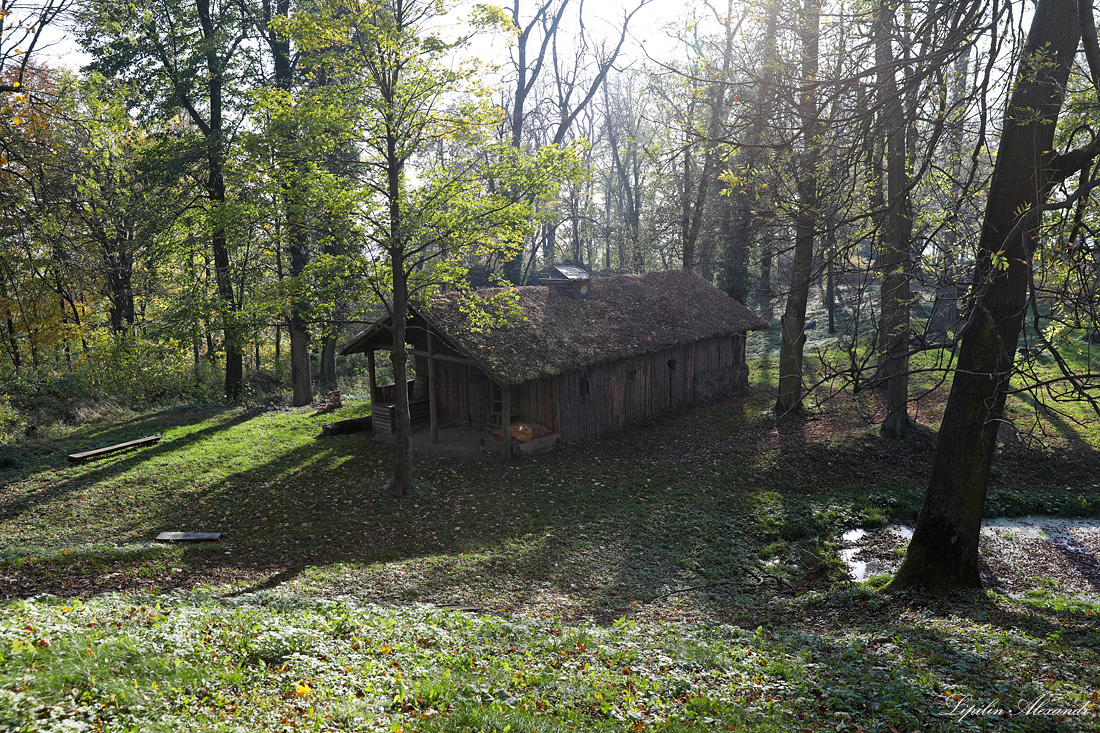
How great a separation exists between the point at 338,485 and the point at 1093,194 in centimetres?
1467

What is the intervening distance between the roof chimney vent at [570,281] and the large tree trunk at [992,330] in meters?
13.1

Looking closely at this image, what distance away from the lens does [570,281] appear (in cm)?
1978

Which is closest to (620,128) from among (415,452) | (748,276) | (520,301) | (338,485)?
(748,276)

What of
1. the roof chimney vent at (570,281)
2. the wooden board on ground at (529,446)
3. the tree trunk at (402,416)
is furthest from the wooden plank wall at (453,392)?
the tree trunk at (402,416)

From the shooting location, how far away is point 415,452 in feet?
54.7

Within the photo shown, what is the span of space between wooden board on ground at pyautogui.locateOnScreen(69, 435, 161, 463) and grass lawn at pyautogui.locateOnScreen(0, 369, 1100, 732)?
412mm

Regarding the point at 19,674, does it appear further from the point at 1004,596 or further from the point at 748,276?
the point at 748,276

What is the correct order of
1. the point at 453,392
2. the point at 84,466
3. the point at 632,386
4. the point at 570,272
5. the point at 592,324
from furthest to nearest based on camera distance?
the point at 570,272 → the point at 453,392 → the point at 632,386 → the point at 592,324 → the point at 84,466

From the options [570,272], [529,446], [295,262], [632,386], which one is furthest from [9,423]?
[632,386]

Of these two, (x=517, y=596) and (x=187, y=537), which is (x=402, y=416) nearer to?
(x=187, y=537)

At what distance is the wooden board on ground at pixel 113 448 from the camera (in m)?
14.6

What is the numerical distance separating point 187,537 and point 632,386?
12.3m

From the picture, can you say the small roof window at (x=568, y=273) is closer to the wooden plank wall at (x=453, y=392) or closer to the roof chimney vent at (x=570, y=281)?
the roof chimney vent at (x=570, y=281)

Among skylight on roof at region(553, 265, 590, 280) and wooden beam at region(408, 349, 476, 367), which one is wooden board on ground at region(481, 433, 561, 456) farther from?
skylight on roof at region(553, 265, 590, 280)
